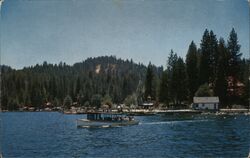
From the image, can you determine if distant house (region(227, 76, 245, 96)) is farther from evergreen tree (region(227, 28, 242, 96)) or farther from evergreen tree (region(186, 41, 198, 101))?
evergreen tree (region(186, 41, 198, 101))

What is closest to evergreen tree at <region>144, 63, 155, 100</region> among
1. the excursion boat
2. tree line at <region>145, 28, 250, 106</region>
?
tree line at <region>145, 28, 250, 106</region>

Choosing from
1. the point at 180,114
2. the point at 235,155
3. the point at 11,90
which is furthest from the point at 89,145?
the point at 11,90

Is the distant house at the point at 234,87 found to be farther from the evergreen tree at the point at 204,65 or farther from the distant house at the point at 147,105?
the distant house at the point at 147,105

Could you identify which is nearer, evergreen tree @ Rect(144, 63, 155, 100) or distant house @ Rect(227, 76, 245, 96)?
distant house @ Rect(227, 76, 245, 96)

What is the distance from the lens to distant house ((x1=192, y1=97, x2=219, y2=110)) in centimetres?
4128

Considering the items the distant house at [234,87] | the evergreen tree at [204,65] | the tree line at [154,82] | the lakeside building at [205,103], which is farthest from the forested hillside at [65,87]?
the distant house at [234,87]

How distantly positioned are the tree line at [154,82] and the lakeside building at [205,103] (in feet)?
1.61

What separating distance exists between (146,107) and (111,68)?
154 ft

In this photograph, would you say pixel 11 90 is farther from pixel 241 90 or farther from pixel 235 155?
pixel 235 155

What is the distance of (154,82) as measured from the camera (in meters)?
51.4

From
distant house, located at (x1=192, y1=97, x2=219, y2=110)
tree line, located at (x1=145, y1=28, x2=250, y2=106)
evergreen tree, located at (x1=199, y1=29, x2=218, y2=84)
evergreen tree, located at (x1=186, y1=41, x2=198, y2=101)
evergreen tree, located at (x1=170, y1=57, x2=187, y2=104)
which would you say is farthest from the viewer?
evergreen tree, located at (x1=186, y1=41, x2=198, y2=101)

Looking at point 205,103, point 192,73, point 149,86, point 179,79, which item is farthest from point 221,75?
point 149,86

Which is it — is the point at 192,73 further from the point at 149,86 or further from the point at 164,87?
the point at 149,86

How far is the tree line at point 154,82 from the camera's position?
133 ft
